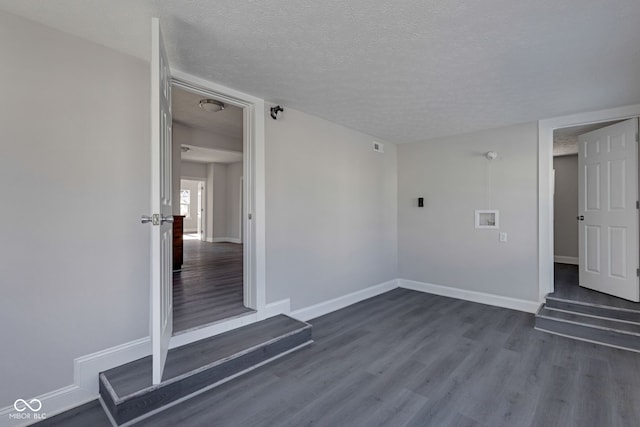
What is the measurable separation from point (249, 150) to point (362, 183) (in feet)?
6.35

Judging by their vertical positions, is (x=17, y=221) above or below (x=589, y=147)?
below

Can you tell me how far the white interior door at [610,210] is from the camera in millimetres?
3342

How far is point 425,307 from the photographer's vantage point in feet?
13.1

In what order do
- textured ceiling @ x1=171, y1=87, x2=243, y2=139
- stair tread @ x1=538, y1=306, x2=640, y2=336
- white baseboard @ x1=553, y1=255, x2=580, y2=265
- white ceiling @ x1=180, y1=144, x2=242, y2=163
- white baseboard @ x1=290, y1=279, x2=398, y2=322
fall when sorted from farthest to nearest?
Answer: white ceiling @ x1=180, y1=144, x2=242, y2=163
white baseboard @ x1=553, y1=255, x2=580, y2=265
textured ceiling @ x1=171, y1=87, x2=243, y2=139
white baseboard @ x1=290, y1=279, x2=398, y2=322
stair tread @ x1=538, y1=306, x2=640, y2=336

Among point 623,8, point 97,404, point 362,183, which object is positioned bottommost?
point 97,404

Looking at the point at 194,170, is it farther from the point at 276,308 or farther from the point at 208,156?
the point at 276,308

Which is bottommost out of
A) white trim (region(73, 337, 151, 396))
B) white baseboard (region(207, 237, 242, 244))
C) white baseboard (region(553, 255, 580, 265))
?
white trim (region(73, 337, 151, 396))

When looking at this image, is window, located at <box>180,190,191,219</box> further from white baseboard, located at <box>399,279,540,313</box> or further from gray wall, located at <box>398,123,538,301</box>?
white baseboard, located at <box>399,279,540,313</box>

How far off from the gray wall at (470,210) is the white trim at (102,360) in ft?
13.0

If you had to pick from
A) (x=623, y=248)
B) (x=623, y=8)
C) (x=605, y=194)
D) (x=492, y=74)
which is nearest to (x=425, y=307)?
(x=623, y=248)

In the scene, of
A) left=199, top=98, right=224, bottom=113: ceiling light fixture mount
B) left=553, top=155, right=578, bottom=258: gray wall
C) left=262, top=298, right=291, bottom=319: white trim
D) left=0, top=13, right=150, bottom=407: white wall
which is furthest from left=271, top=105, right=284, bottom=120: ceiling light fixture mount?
left=553, top=155, right=578, bottom=258: gray wall

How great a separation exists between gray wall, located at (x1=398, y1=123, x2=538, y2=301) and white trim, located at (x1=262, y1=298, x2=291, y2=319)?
2.50m

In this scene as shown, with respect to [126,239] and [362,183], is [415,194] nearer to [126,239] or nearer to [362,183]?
[362,183]

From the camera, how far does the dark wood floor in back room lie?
6.10 ft
